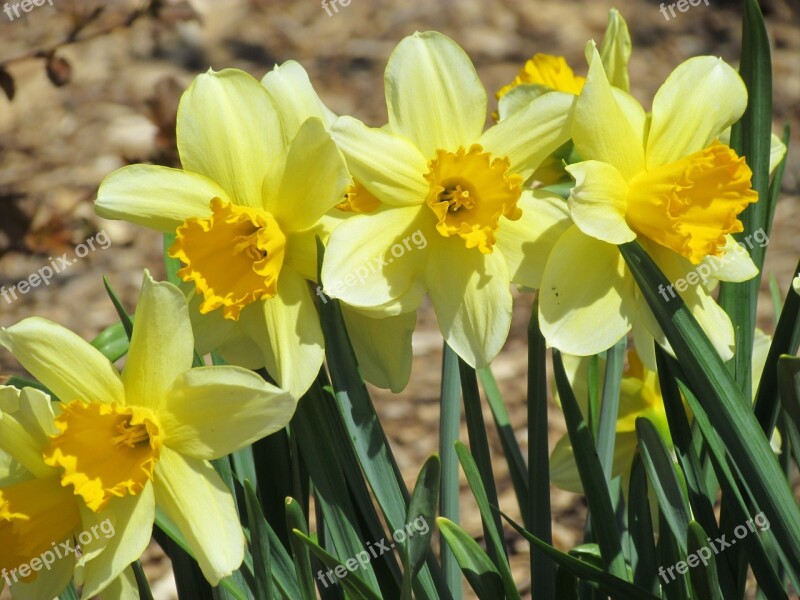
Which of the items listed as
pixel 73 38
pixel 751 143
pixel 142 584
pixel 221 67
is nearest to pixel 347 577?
pixel 142 584

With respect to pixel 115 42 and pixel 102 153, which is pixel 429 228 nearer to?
pixel 102 153

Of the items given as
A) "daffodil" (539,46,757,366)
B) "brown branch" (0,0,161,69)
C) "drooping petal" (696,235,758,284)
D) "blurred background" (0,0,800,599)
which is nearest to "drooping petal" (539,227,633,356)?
"daffodil" (539,46,757,366)

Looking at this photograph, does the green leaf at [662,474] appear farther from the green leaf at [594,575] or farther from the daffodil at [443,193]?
the daffodil at [443,193]

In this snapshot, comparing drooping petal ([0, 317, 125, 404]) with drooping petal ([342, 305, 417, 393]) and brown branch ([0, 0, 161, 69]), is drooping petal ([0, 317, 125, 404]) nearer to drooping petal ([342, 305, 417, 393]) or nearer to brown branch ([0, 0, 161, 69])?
drooping petal ([342, 305, 417, 393])

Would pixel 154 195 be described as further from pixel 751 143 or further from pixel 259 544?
pixel 751 143

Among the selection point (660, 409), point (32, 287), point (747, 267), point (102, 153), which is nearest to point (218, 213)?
point (747, 267)

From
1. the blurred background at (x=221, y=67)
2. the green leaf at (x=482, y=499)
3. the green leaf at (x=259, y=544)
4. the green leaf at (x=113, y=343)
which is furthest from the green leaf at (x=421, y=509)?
the blurred background at (x=221, y=67)
